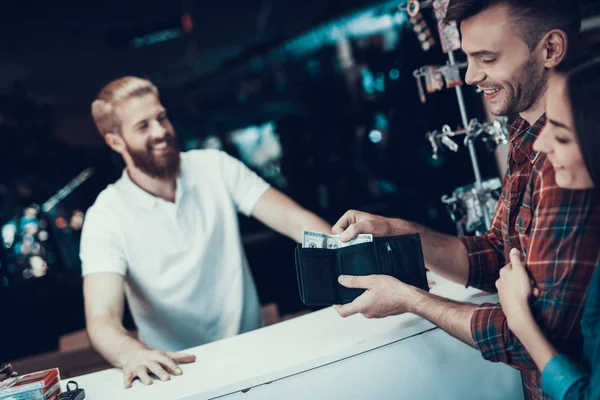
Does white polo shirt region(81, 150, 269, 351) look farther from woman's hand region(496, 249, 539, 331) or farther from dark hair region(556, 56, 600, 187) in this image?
dark hair region(556, 56, 600, 187)

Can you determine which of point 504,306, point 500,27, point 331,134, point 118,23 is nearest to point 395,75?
point 331,134

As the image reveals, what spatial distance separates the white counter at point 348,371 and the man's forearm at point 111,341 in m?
0.09

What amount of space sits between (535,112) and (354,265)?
614 mm

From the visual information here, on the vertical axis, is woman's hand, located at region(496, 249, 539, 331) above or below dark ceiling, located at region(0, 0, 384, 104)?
below

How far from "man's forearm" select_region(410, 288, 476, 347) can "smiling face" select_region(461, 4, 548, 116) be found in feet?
1.62

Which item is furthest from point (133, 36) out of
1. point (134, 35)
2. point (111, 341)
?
point (111, 341)

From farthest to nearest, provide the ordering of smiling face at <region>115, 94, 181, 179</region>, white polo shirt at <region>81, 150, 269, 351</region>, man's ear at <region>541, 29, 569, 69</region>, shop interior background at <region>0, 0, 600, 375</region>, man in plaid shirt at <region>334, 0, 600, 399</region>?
shop interior background at <region>0, 0, 600, 375</region> → smiling face at <region>115, 94, 181, 179</region> → white polo shirt at <region>81, 150, 269, 351</region> → man's ear at <region>541, 29, 569, 69</region> → man in plaid shirt at <region>334, 0, 600, 399</region>

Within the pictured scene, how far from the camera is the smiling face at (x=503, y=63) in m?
1.36

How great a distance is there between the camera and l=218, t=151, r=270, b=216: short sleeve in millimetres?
2582

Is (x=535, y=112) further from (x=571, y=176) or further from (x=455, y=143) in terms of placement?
(x=455, y=143)

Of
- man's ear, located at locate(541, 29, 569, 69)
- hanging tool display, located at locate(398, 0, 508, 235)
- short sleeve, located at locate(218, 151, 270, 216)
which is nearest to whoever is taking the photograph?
man's ear, located at locate(541, 29, 569, 69)

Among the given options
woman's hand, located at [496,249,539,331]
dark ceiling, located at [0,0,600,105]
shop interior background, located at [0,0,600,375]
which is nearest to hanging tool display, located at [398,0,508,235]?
woman's hand, located at [496,249,539,331]

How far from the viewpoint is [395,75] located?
11.0 ft

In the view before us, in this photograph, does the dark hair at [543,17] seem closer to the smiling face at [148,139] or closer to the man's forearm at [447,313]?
the man's forearm at [447,313]
